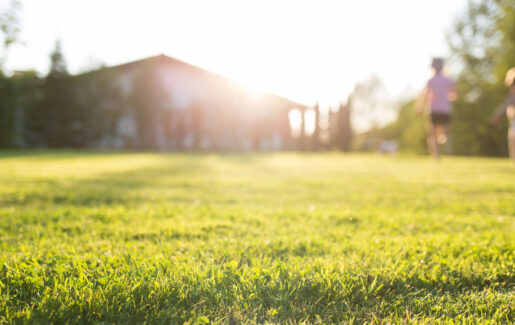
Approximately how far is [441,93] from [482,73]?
21.1 meters

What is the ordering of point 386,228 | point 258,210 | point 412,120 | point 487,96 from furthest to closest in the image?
point 412,120 → point 487,96 → point 258,210 → point 386,228

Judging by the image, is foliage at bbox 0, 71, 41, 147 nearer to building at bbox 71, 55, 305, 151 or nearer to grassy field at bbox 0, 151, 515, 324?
building at bbox 71, 55, 305, 151

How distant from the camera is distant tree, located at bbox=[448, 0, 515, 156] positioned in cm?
1991

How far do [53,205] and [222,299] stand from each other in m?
2.61

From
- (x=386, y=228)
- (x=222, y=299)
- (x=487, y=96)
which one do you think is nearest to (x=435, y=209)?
(x=386, y=228)

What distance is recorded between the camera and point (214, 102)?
19.6m

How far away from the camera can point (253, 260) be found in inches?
65.5

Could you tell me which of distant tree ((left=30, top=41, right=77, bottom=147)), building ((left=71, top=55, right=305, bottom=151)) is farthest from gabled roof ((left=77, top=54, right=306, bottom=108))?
distant tree ((left=30, top=41, right=77, bottom=147))

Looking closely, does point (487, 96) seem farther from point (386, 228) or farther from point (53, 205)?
point (53, 205)

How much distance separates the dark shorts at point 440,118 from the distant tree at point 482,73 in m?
16.1

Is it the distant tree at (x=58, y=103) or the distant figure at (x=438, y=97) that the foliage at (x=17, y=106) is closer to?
the distant tree at (x=58, y=103)

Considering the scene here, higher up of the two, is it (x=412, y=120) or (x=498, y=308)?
(x=412, y=120)

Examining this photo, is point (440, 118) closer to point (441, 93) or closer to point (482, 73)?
point (441, 93)

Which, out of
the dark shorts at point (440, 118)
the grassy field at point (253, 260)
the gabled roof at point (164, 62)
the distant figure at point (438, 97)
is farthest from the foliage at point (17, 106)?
the dark shorts at point (440, 118)
